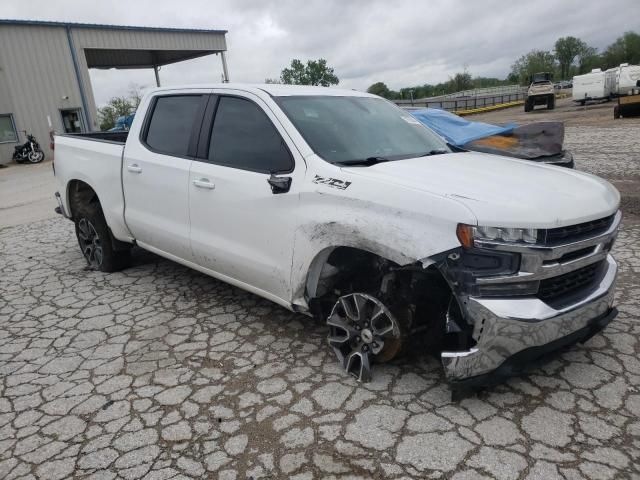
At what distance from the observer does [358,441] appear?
8.84 ft

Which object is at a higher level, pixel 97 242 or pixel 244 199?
pixel 244 199

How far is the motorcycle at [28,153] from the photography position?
870 inches

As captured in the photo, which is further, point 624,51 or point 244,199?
point 624,51

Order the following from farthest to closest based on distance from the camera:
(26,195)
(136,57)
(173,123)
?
(136,57) → (26,195) → (173,123)

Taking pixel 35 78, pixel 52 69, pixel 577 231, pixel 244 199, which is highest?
pixel 52 69

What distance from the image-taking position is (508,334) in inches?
102

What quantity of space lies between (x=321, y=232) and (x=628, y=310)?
2.63m

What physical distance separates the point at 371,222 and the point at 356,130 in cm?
108

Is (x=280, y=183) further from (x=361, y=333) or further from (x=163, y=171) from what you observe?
(x=163, y=171)

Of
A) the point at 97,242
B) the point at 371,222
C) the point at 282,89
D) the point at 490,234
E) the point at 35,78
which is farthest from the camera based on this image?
the point at 35,78

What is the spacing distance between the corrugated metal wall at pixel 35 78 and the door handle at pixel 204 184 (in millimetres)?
22859

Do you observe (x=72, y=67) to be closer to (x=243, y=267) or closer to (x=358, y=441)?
(x=243, y=267)

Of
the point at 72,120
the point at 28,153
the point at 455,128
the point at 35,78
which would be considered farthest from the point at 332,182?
the point at 72,120

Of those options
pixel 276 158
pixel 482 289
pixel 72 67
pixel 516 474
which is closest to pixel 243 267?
pixel 276 158
